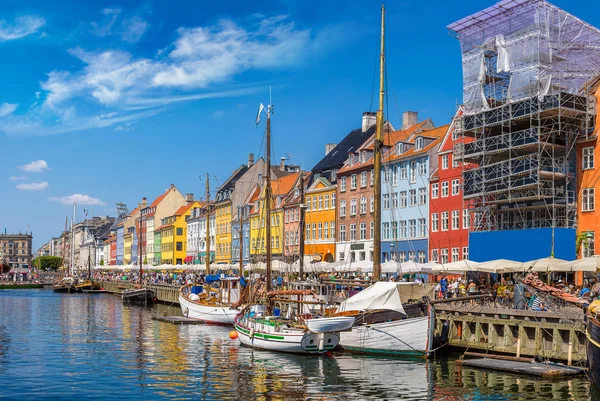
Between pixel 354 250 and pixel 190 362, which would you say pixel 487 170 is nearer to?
pixel 354 250

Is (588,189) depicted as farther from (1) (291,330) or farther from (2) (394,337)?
(1) (291,330)

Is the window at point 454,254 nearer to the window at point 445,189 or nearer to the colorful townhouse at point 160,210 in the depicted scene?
the window at point 445,189

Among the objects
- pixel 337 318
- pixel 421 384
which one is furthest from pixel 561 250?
pixel 421 384

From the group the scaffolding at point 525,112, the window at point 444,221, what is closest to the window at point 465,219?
the scaffolding at point 525,112

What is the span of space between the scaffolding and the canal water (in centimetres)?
2530

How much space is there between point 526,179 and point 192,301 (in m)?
25.5

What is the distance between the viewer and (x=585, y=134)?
177ft

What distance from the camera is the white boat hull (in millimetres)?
33031

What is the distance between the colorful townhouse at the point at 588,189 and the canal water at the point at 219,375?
24.6 meters

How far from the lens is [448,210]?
6619 cm

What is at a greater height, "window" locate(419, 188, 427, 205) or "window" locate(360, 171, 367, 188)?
"window" locate(360, 171, 367, 188)

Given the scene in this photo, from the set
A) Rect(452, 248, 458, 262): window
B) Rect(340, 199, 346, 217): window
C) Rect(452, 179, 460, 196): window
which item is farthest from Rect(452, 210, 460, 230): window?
Rect(340, 199, 346, 217): window

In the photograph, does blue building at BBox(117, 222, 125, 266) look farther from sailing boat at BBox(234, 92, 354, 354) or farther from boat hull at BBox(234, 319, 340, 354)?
boat hull at BBox(234, 319, 340, 354)

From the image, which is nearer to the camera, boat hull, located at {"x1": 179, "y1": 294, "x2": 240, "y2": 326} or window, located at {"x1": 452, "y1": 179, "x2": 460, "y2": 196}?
boat hull, located at {"x1": 179, "y1": 294, "x2": 240, "y2": 326}
